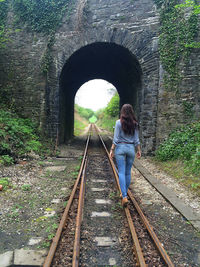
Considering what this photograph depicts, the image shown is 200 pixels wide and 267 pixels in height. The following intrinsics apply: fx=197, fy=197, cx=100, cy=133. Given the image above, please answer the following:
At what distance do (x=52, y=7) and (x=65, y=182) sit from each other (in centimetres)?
863

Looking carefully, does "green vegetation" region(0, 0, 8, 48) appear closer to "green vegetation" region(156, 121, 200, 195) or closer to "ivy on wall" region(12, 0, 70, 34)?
"ivy on wall" region(12, 0, 70, 34)

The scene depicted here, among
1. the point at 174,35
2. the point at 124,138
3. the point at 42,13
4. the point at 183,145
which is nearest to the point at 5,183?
the point at 124,138

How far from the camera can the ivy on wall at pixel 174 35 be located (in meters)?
7.88

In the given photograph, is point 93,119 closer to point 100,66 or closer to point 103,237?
point 100,66

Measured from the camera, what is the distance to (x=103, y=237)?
291 centimetres

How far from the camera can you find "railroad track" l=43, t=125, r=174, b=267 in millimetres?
2396

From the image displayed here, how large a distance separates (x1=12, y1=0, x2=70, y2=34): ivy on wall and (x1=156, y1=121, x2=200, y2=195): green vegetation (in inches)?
298

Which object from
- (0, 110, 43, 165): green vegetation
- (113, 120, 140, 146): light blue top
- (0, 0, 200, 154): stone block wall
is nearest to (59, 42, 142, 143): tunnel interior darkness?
(0, 0, 200, 154): stone block wall

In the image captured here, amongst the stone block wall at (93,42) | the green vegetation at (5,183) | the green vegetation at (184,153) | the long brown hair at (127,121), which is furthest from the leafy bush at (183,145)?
the green vegetation at (5,183)

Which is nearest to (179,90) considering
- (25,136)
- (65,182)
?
(65,182)

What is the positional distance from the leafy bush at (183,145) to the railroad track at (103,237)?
10.3ft

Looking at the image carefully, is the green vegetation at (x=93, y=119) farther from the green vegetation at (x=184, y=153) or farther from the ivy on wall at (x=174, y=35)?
the green vegetation at (x=184, y=153)

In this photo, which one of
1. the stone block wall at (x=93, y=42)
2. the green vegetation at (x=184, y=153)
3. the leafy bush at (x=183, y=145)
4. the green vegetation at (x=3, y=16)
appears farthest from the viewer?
the green vegetation at (x=3, y=16)

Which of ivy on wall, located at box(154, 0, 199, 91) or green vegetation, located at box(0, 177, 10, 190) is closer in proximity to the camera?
green vegetation, located at box(0, 177, 10, 190)
